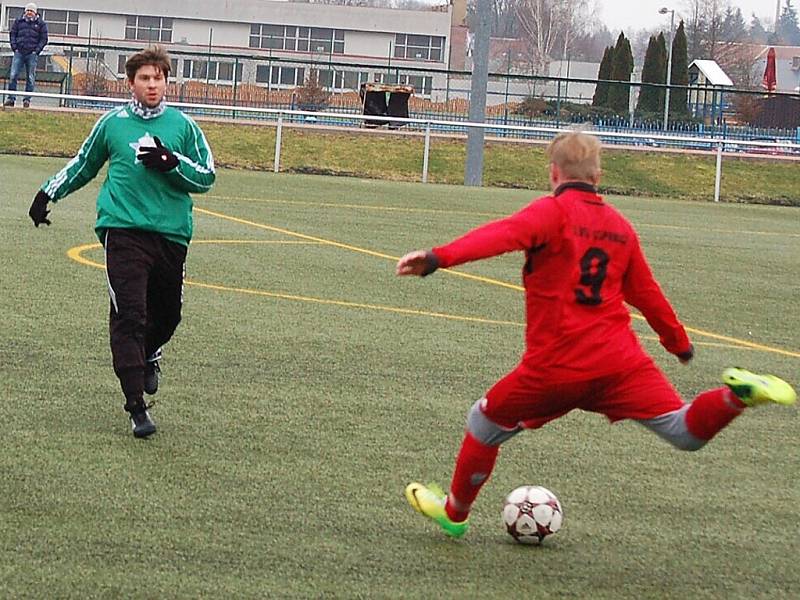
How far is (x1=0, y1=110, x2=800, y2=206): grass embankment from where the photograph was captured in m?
30.7

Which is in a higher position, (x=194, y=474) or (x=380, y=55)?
(x=380, y=55)

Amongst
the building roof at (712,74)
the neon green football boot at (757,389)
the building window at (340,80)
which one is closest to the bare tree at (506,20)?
the building roof at (712,74)

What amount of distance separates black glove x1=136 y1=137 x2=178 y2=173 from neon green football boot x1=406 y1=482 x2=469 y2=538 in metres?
2.02

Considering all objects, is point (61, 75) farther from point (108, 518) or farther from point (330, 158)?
point (108, 518)

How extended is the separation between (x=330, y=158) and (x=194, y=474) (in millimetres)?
25497

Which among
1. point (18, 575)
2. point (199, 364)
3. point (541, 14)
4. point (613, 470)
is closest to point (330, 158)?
point (199, 364)

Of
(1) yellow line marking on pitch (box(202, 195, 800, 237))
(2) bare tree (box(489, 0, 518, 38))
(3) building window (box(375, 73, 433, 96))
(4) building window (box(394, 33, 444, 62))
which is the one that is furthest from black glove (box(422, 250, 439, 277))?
(2) bare tree (box(489, 0, 518, 38))

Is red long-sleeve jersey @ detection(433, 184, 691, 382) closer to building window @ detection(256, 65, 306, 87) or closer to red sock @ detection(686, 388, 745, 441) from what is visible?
red sock @ detection(686, 388, 745, 441)

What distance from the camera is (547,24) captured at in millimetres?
119125

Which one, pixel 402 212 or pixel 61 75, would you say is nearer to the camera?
pixel 402 212

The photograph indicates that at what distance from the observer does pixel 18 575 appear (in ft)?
16.0

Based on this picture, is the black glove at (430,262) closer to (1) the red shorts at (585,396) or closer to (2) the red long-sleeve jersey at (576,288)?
(2) the red long-sleeve jersey at (576,288)

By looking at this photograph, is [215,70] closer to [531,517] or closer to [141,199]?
[141,199]

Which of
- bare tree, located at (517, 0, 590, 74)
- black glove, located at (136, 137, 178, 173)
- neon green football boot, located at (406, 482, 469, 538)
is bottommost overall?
neon green football boot, located at (406, 482, 469, 538)
